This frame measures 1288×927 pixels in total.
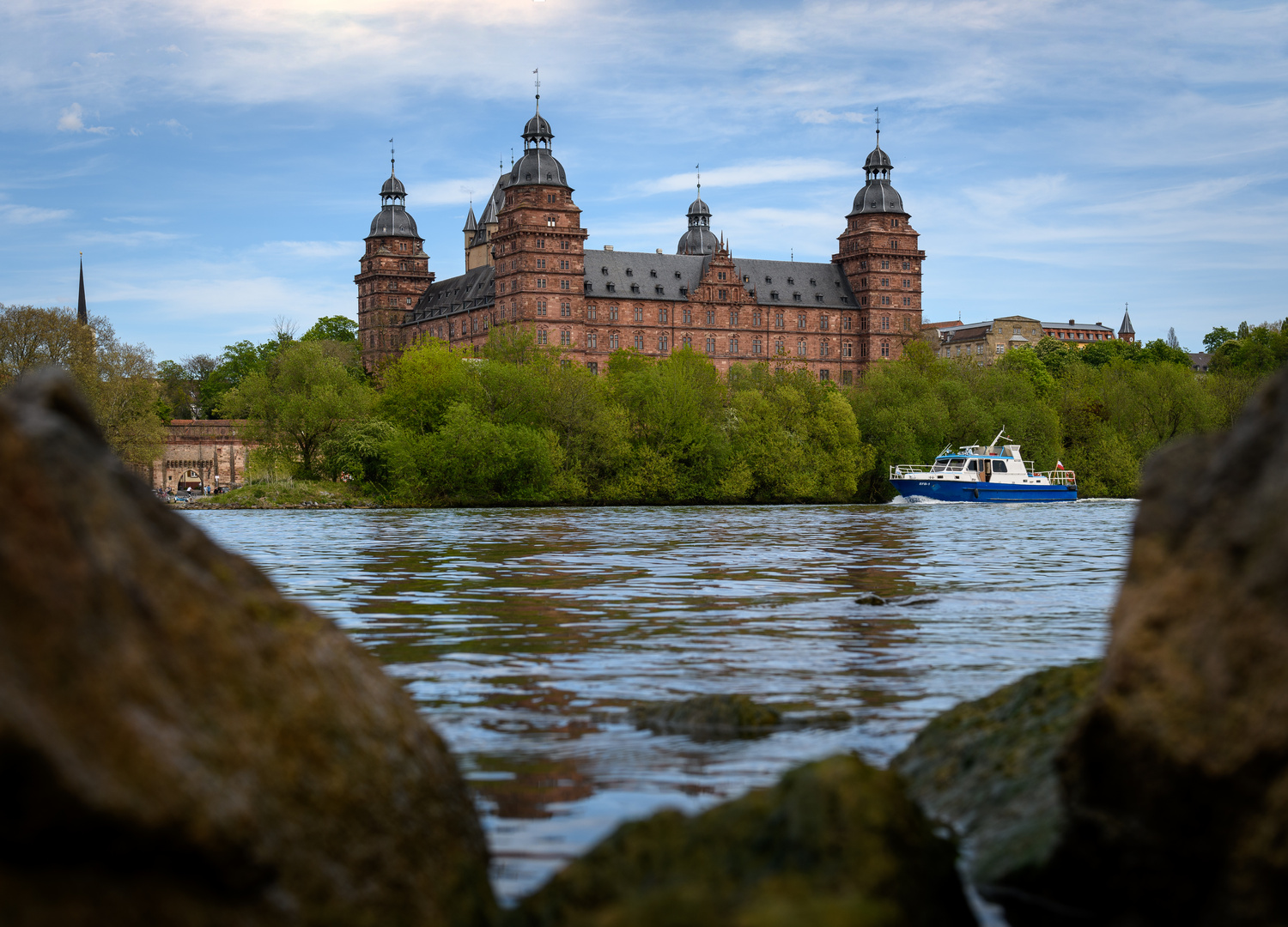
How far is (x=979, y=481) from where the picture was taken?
233ft

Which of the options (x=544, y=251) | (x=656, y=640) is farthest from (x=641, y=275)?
(x=656, y=640)

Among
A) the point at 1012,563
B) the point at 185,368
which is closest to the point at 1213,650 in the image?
the point at 1012,563

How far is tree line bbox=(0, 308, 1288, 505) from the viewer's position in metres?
62.4

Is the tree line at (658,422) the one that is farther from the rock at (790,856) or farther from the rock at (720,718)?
the rock at (790,856)

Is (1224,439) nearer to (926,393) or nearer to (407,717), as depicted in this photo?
(407,717)

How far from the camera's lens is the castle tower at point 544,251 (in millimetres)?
124688

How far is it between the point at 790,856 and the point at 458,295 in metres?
143

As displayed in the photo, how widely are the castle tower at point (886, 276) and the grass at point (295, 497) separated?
8699 cm

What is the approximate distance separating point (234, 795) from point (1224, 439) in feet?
10.7

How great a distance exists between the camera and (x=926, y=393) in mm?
79750

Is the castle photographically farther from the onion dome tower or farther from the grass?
the grass

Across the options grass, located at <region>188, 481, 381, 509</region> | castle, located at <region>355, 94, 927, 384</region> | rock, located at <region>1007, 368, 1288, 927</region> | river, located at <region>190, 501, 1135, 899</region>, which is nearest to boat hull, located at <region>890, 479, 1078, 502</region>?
grass, located at <region>188, 481, 381, 509</region>

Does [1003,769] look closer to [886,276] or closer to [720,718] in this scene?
[720,718]

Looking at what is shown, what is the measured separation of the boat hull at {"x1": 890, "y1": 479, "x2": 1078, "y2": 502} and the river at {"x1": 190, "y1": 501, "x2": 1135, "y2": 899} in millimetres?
38421
